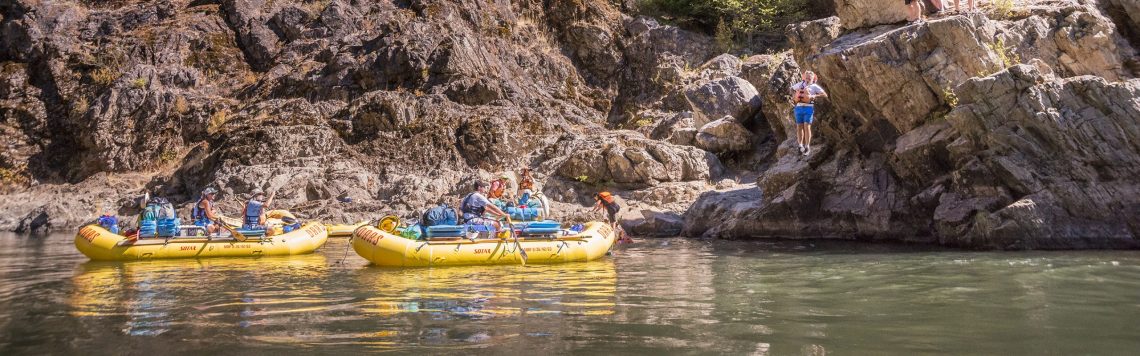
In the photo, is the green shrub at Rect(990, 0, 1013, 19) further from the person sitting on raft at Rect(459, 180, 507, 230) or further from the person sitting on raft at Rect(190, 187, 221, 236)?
the person sitting on raft at Rect(190, 187, 221, 236)

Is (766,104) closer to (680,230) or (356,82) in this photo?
(680,230)

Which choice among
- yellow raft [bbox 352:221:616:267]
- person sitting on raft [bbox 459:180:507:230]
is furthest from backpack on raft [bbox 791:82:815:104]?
person sitting on raft [bbox 459:180:507:230]

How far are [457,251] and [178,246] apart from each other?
571cm

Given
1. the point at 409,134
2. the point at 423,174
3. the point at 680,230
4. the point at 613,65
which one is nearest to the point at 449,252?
the point at 680,230

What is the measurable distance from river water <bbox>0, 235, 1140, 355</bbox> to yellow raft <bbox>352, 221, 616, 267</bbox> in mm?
298

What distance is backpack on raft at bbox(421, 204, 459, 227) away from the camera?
12758 millimetres

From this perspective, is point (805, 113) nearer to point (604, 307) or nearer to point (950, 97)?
point (950, 97)

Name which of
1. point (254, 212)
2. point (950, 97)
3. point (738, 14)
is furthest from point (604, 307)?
point (738, 14)

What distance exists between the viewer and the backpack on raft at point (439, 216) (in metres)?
12.8

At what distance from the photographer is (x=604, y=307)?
7676 mm

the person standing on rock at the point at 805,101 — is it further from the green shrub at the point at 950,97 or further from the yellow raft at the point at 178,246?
the yellow raft at the point at 178,246

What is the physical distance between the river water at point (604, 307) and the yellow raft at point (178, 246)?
3.55 feet

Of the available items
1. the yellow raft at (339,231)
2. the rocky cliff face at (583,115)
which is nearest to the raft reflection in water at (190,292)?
the yellow raft at (339,231)

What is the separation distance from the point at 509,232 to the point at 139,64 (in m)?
25.4
